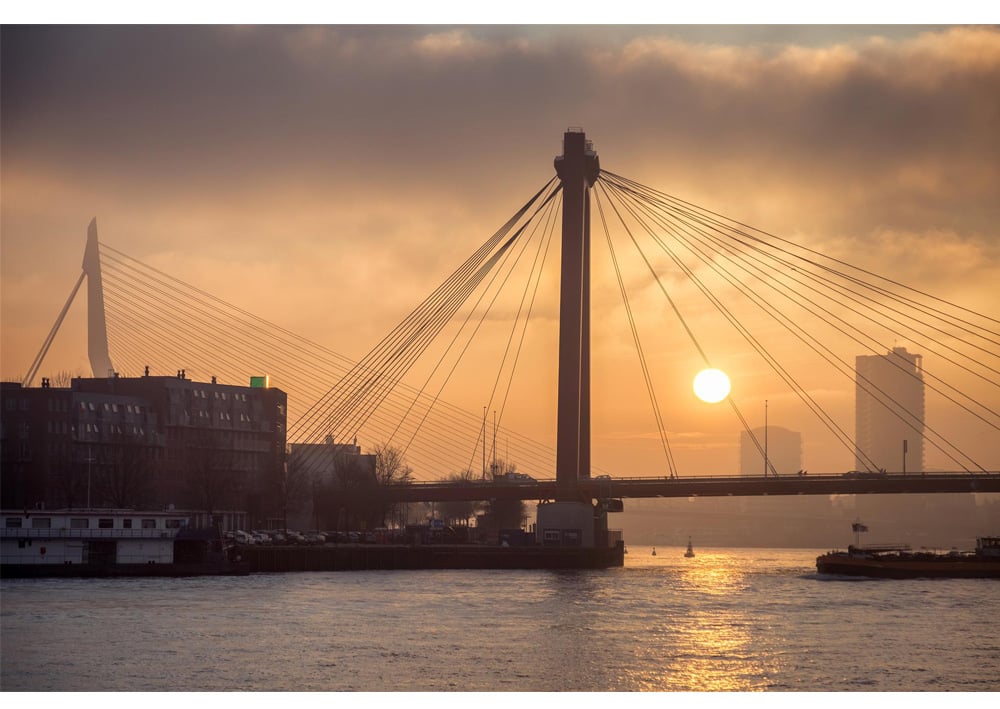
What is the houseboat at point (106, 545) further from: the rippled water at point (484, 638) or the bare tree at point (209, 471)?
the bare tree at point (209, 471)

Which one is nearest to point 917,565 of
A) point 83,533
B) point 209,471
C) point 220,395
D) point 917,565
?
point 917,565

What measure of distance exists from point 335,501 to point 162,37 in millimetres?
64600

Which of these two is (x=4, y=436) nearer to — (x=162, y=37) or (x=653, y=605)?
(x=653, y=605)

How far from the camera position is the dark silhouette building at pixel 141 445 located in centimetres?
10038

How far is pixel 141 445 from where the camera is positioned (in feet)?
362

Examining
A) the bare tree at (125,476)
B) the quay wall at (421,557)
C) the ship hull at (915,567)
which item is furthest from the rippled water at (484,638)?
the bare tree at (125,476)

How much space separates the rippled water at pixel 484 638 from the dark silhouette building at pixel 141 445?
37.4 meters

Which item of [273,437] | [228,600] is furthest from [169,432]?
[228,600]

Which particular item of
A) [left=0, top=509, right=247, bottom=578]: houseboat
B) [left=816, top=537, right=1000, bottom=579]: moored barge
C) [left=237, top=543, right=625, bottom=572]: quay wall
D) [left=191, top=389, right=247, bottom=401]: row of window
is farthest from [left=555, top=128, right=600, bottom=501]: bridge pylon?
[left=191, top=389, right=247, bottom=401]: row of window

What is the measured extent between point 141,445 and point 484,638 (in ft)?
247

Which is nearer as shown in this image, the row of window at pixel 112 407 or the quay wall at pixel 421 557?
the quay wall at pixel 421 557

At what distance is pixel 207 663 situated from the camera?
34500 mm

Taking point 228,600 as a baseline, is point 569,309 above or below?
above

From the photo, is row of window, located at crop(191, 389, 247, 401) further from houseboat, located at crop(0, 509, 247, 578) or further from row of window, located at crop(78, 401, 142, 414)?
houseboat, located at crop(0, 509, 247, 578)
